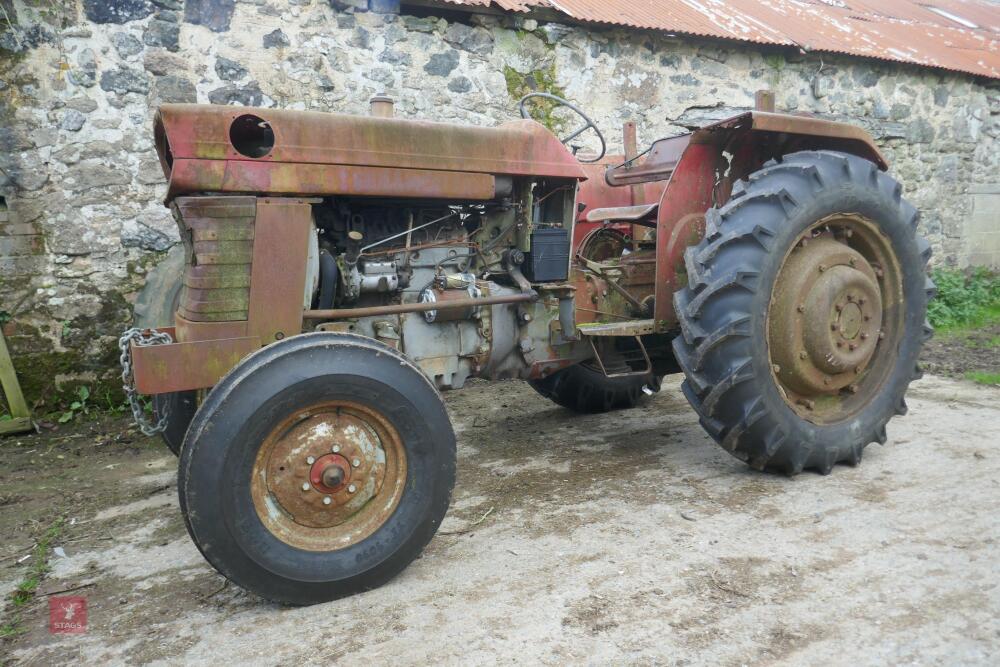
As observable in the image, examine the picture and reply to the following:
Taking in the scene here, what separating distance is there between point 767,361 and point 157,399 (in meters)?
2.50

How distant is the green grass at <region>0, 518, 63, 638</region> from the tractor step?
7.46 ft

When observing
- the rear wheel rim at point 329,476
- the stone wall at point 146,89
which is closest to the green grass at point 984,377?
the stone wall at point 146,89

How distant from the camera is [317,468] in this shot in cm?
227

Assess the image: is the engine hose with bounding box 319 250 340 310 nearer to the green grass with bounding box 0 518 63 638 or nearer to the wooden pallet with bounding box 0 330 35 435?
the green grass with bounding box 0 518 63 638

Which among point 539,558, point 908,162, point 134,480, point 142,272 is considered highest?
point 908,162

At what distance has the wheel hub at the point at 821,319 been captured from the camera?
3111 millimetres

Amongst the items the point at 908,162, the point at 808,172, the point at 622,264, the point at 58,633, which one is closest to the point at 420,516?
the point at 58,633

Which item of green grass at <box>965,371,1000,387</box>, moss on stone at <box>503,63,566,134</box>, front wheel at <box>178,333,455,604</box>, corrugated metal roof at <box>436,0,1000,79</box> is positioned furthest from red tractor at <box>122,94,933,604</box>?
corrugated metal roof at <box>436,0,1000,79</box>

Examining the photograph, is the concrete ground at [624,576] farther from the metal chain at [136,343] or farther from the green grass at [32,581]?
the metal chain at [136,343]

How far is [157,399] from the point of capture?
3.00m

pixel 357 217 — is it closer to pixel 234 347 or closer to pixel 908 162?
pixel 234 347

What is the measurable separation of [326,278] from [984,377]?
4447 millimetres

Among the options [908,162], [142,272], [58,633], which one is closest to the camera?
[58,633]

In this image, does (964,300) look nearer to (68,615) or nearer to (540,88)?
(540,88)
